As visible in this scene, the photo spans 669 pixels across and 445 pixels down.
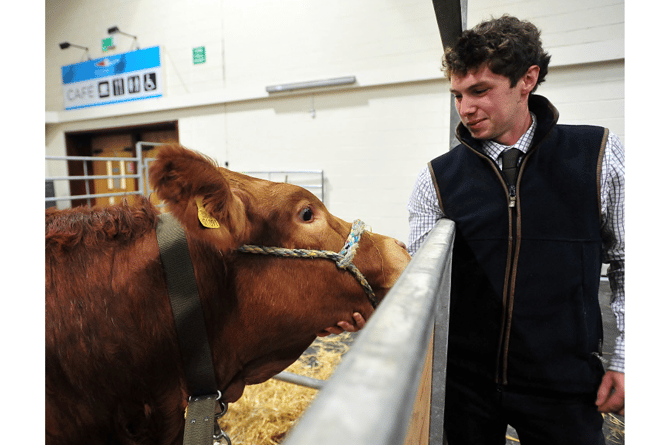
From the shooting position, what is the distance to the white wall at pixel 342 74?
4.50 m

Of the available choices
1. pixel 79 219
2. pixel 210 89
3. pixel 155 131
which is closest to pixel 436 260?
pixel 79 219

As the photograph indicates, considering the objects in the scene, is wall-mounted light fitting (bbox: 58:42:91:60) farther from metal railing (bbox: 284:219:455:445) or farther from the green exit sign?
metal railing (bbox: 284:219:455:445)

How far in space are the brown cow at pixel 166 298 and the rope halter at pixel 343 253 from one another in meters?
0.02

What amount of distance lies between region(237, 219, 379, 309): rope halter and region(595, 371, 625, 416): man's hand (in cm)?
80

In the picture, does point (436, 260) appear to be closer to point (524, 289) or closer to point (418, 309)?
point (418, 309)

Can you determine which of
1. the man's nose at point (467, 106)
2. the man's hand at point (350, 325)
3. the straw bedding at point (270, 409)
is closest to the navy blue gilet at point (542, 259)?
the man's nose at point (467, 106)

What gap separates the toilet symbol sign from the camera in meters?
7.28

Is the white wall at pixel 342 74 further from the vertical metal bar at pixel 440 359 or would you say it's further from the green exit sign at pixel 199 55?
the vertical metal bar at pixel 440 359

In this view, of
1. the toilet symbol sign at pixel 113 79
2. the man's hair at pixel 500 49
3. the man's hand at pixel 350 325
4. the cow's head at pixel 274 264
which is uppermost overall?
the toilet symbol sign at pixel 113 79

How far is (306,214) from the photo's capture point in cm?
120

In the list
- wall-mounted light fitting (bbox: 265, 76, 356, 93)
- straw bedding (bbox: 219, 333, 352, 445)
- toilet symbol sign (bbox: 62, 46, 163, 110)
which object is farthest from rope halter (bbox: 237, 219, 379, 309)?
toilet symbol sign (bbox: 62, 46, 163, 110)

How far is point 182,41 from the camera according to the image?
22.7 feet

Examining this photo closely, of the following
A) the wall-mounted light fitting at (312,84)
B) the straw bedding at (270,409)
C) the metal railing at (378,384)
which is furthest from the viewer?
the wall-mounted light fitting at (312,84)

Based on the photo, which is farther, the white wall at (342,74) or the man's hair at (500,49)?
the white wall at (342,74)
